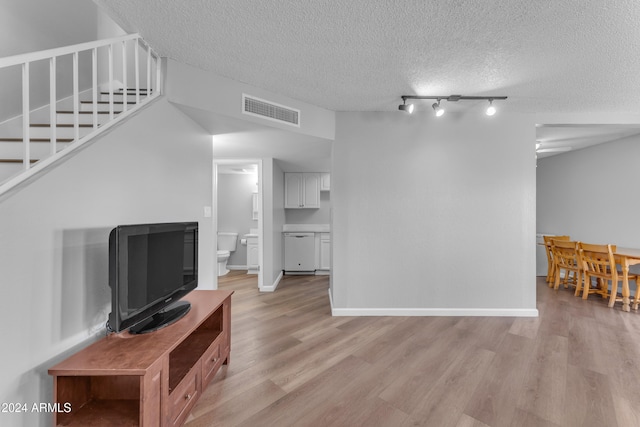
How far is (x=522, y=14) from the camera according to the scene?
155cm

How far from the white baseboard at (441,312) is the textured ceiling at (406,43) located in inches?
98.7

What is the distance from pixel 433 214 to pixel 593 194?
11.9 feet

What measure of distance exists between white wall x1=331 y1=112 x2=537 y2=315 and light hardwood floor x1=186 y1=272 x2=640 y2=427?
1.11 ft

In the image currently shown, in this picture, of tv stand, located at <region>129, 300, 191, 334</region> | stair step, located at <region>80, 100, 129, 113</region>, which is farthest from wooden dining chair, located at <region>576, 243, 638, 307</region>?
stair step, located at <region>80, 100, 129, 113</region>

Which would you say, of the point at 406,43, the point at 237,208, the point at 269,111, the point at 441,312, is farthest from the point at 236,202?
the point at 406,43

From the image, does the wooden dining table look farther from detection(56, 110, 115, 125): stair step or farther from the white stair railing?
detection(56, 110, 115, 125): stair step

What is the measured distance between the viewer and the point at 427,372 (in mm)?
1993

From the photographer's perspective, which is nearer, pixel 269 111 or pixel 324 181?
pixel 269 111

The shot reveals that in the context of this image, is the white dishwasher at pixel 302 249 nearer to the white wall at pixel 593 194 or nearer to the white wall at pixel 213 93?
the white wall at pixel 213 93

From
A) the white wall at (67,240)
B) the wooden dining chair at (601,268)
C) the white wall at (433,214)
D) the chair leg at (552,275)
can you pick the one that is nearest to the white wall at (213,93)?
the white wall at (67,240)

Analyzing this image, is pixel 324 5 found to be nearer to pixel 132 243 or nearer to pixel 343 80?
pixel 343 80

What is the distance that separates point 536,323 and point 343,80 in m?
3.48

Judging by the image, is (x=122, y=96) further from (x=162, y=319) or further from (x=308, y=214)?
(x=308, y=214)

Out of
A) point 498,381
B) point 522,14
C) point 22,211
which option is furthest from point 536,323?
point 22,211
